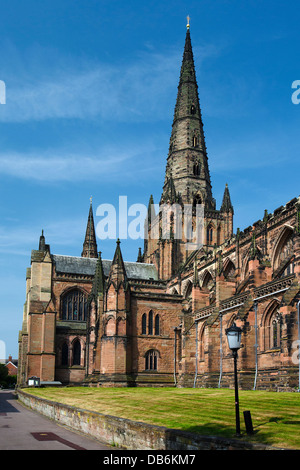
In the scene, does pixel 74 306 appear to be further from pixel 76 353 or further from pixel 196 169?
pixel 196 169

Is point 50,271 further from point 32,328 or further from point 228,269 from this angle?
point 228,269

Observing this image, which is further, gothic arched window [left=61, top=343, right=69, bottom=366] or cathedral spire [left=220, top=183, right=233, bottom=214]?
cathedral spire [left=220, top=183, right=233, bottom=214]

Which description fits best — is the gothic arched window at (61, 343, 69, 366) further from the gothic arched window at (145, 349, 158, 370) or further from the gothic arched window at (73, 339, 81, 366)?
the gothic arched window at (145, 349, 158, 370)

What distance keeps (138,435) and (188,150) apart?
56774mm

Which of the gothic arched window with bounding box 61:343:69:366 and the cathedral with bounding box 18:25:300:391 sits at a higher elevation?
the cathedral with bounding box 18:25:300:391

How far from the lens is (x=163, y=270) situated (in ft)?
208

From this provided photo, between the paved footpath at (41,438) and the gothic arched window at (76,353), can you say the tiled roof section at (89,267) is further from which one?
the paved footpath at (41,438)

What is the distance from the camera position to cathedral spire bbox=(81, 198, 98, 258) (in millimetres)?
89438

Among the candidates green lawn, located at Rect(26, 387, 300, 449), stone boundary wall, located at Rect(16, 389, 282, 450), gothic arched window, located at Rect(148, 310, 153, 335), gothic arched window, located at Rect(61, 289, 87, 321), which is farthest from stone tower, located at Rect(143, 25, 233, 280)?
stone boundary wall, located at Rect(16, 389, 282, 450)

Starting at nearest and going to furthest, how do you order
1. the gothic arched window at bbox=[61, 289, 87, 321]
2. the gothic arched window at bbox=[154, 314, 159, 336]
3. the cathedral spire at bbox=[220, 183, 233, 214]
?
the gothic arched window at bbox=[154, 314, 159, 336] < the gothic arched window at bbox=[61, 289, 87, 321] < the cathedral spire at bbox=[220, 183, 233, 214]

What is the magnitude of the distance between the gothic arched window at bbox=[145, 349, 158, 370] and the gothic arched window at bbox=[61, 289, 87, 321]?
15880mm

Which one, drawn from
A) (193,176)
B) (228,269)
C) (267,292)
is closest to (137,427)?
(267,292)

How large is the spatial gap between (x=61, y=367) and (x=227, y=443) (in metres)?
49.5

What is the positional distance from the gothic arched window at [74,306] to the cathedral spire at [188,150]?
54.9 ft
